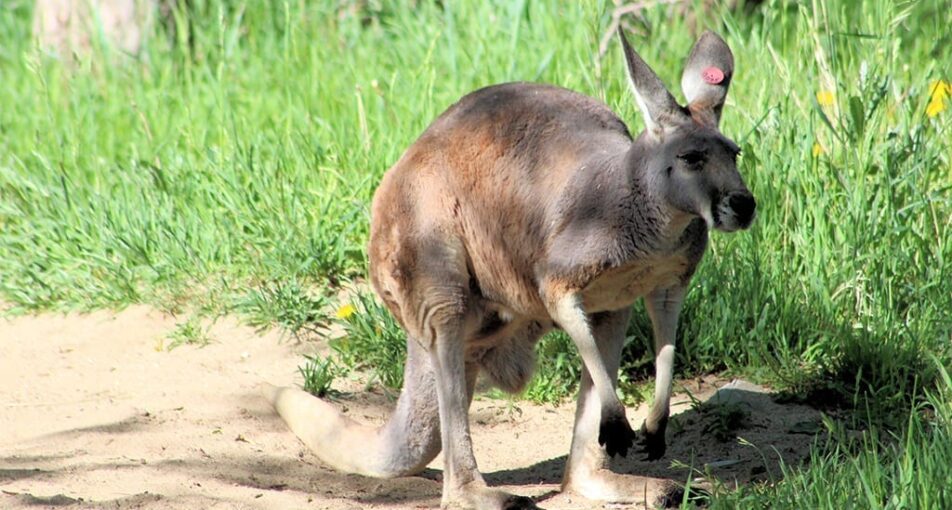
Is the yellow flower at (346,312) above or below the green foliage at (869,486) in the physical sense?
below

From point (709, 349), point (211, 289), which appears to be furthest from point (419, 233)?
point (211, 289)

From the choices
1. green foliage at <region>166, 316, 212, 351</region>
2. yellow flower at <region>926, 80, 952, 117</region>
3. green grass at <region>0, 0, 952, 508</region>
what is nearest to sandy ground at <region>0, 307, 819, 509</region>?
green foliage at <region>166, 316, 212, 351</region>

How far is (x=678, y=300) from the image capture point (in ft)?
13.8

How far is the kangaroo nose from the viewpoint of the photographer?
3639 millimetres

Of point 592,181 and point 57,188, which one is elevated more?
point 592,181

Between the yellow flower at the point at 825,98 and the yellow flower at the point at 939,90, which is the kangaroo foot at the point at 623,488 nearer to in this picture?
the yellow flower at the point at 825,98

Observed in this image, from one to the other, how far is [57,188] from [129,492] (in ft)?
8.87

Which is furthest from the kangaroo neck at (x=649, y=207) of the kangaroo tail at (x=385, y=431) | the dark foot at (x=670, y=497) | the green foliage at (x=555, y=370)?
the green foliage at (x=555, y=370)

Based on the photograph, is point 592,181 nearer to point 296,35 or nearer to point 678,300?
point 678,300

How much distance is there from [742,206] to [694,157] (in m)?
0.22

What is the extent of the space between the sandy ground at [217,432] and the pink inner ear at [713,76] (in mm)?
1143

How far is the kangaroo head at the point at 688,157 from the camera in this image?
3.67m

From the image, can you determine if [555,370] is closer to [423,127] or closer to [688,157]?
[423,127]

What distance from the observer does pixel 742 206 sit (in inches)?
143
